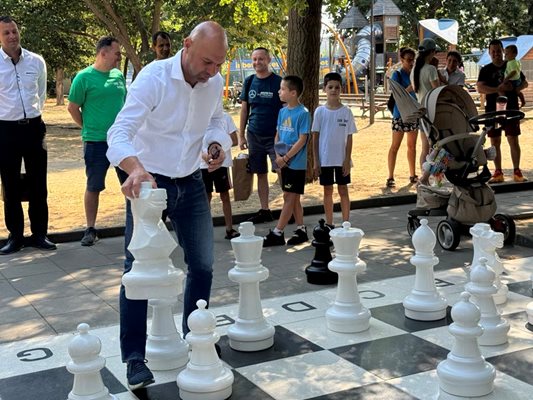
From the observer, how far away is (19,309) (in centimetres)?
520

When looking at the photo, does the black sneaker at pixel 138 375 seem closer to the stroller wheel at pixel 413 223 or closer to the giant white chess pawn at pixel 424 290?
the giant white chess pawn at pixel 424 290

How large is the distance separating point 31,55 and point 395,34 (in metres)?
25.7

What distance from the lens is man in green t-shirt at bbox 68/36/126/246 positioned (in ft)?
23.2

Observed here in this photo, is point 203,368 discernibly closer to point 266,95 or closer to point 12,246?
point 12,246

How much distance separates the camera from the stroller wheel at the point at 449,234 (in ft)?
21.4

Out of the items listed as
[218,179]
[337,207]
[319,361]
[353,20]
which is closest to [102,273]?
[218,179]

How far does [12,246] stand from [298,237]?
8.70 ft

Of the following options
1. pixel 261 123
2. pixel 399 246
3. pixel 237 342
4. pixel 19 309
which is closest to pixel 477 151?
pixel 399 246

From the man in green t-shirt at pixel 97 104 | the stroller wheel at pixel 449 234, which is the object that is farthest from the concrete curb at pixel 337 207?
the stroller wheel at pixel 449 234

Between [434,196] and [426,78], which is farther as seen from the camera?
[426,78]

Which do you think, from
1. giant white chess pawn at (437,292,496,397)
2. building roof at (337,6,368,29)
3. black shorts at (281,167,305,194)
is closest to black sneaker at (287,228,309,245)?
black shorts at (281,167,305,194)

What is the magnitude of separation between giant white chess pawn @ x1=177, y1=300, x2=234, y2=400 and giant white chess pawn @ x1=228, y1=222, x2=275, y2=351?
0.63m

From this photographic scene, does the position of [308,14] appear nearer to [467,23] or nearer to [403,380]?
[403,380]

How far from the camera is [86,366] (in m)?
3.07
